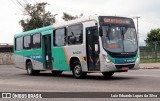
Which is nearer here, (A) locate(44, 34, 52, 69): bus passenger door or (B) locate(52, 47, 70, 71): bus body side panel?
Answer: (B) locate(52, 47, 70, 71): bus body side panel

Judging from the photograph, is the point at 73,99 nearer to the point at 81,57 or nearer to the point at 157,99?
the point at 157,99

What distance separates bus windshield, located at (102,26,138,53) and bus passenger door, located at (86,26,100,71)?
456 mm

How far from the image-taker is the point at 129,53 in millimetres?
18594

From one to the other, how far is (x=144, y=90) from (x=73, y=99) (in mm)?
2839

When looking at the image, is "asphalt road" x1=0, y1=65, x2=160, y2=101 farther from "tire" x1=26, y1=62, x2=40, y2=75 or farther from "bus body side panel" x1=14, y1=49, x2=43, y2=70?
"tire" x1=26, y1=62, x2=40, y2=75

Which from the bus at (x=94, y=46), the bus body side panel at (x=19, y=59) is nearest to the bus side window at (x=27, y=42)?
the bus body side panel at (x=19, y=59)

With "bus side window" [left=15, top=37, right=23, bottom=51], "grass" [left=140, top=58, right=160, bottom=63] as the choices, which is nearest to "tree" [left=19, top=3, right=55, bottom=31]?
"grass" [left=140, top=58, right=160, bottom=63]

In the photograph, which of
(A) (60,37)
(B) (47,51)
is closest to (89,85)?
(A) (60,37)

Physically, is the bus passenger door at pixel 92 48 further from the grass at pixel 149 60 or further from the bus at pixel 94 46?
the grass at pixel 149 60

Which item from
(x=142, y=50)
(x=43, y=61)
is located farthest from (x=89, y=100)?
(x=142, y=50)

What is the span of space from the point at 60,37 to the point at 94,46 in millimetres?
3435

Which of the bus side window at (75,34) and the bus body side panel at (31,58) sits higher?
the bus side window at (75,34)

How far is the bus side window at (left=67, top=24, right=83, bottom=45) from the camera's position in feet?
64.7

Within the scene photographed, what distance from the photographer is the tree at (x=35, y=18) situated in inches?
2516
